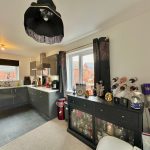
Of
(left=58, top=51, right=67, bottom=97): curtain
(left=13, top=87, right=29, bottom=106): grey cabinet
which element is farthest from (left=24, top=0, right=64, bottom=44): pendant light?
(left=13, top=87, right=29, bottom=106): grey cabinet

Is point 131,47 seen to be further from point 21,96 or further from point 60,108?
point 21,96

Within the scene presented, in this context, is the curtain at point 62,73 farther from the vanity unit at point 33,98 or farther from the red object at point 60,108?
the red object at point 60,108

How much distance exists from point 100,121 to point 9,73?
4.49 metres

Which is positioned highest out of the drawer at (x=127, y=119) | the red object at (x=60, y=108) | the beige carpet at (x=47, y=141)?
the drawer at (x=127, y=119)

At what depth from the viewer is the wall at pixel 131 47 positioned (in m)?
1.67

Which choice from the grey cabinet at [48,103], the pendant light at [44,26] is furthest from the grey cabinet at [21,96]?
the pendant light at [44,26]

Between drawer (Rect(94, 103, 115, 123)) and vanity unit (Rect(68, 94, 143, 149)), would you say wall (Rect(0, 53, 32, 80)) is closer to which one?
vanity unit (Rect(68, 94, 143, 149))

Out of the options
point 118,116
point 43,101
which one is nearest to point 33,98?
point 43,101

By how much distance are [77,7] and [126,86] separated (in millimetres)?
1407

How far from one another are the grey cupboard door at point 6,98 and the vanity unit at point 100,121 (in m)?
2.94

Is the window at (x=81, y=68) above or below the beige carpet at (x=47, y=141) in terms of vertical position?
above

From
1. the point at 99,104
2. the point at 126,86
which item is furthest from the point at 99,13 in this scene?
the point at 99,104

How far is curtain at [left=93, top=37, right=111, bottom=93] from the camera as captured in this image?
6.99 ft

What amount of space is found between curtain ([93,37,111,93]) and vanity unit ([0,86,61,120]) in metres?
1.55
